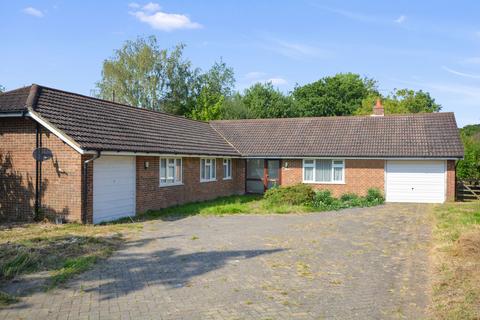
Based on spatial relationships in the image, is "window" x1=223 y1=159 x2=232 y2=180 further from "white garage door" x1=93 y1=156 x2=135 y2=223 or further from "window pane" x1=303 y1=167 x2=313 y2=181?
"white garage door" x1=93 y1=156 x2=135 y2=223

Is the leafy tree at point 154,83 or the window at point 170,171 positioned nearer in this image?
the window at point 170,171

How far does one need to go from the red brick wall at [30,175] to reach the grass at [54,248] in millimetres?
920

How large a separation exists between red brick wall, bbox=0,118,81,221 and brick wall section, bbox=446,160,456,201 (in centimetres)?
1764

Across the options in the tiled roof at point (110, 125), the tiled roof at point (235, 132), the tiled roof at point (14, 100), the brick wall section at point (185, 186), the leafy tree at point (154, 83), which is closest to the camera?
the tiled roof at point (14, 100)

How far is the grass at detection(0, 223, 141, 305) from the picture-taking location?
841cm

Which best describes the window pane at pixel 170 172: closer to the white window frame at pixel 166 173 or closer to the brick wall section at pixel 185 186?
the white window frame at pixel 166 173

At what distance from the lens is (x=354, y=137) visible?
2558 centimetres

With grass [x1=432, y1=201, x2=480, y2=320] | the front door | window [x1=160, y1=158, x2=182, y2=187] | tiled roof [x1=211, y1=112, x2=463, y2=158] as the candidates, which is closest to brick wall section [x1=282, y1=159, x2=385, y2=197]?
tiled roof [x1=211, y1=112, x2=463, y2=158]

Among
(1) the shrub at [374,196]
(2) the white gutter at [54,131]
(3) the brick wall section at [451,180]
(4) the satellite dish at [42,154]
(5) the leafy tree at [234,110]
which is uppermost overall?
(5) the leafy tree at [234,110]

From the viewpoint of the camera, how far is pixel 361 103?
58.1 meters

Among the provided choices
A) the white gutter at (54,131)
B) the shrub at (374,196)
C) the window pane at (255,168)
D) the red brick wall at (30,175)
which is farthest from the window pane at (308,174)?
the white gutter at (54,131)

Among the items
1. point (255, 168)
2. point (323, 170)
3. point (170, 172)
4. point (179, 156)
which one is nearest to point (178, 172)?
point (170, 172)

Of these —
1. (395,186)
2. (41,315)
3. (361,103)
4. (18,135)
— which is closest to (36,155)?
(18,135)

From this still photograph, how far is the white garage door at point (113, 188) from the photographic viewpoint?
49.3 feet
